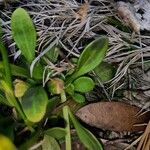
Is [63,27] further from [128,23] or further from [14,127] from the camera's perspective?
[14,127]

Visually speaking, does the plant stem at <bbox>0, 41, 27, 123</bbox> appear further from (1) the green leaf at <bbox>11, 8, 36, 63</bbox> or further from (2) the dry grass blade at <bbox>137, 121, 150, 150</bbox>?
(2) the dry grass blade at <bbox>137, 121, 150, 150</bbox>

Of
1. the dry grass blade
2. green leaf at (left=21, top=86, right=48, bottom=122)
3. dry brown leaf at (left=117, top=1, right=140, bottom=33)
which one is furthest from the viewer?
dry brown leaf at (left=117, top=1, right=140, bottom=33)

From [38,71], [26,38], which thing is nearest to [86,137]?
[38,71]

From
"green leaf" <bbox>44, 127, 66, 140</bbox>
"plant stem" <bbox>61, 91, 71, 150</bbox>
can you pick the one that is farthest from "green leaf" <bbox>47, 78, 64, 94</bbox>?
"green leaf" <bbox>44, 127, 66, 140</bbox>

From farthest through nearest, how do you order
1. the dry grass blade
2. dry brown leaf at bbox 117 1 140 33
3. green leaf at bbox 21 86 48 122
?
dry brown leaf at bbox 117 1 140 33
the dry grass blade
green leaf at bbox 21 86 48 122

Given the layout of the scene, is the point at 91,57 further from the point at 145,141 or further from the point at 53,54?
the point at 145,141

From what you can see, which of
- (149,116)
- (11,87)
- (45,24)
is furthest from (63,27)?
(149,116)
